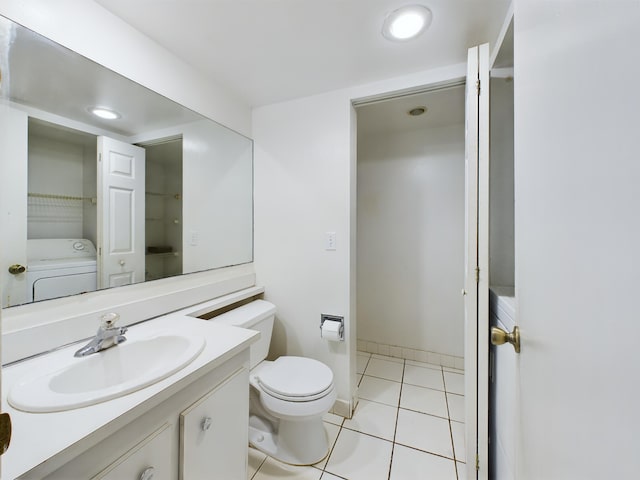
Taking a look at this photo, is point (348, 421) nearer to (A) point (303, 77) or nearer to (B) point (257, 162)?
(B) point (257, 162)

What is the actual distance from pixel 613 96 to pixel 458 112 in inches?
81.4

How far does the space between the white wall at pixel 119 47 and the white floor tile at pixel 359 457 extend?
2.15 m

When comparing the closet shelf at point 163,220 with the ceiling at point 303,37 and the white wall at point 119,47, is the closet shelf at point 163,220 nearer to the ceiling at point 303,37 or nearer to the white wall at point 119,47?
the white wall at point 119,47

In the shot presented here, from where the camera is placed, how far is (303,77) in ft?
5.24

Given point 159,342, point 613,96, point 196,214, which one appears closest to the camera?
point 613,96

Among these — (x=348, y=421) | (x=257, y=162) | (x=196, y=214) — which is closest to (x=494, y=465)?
(x=348, y=421)

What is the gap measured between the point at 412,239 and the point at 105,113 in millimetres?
2322

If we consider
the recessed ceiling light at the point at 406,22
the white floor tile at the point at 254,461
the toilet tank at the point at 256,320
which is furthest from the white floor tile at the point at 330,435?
the recessed ceiling light at the point at 406,22

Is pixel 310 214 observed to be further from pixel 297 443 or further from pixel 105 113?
pixel 297 443

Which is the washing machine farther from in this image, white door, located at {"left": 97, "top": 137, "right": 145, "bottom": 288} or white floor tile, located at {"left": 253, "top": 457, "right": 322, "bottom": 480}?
white floor tile, located at {"left": 253, "top": 457, "right": 322, "bottom": 480}

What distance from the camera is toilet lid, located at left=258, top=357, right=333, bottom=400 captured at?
1283 mm

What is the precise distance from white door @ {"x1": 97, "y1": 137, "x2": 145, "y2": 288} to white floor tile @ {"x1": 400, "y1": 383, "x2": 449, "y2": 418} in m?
1.89

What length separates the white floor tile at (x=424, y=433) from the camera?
4.67 ft

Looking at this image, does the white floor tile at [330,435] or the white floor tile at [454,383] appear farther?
the white floor tile at [454,383]
